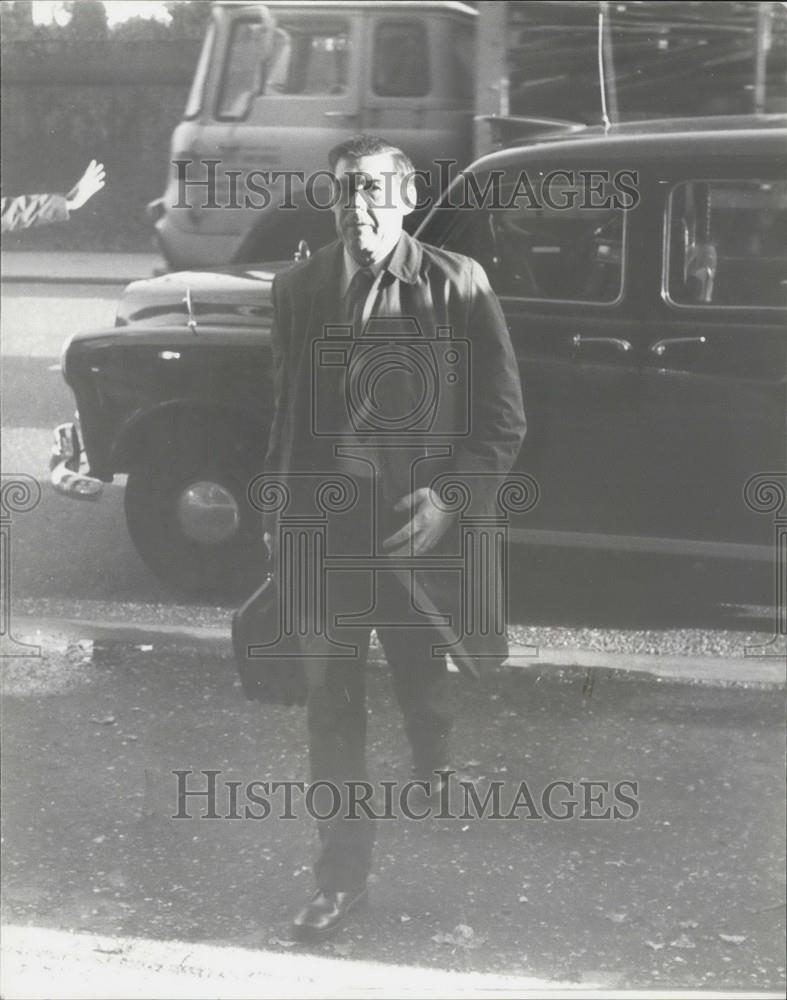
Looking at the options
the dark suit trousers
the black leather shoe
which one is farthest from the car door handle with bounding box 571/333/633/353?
the black leather shoe

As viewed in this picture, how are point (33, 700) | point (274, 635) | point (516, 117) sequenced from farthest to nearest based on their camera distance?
point (33, 700)
point (274, 635)
point (516, 117)

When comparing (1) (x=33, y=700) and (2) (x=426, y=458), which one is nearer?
(2) (x=426, y=458)

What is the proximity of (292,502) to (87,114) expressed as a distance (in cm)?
89

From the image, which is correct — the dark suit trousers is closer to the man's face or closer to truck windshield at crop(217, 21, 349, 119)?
the man's face

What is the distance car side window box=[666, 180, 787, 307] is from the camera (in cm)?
263

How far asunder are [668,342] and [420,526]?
0.61 metres

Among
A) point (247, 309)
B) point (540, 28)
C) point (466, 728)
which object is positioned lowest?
point (466, 728)

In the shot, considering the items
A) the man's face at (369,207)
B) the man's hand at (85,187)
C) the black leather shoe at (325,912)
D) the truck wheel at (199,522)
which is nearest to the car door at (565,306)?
the man's face at (369,207)

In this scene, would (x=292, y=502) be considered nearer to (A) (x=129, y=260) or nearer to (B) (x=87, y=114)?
(A) (x=129, y=260)

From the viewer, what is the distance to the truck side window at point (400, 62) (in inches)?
101

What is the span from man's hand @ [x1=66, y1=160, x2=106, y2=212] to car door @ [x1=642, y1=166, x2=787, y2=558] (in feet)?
3.72

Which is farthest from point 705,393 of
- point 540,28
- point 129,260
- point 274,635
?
point 129,260

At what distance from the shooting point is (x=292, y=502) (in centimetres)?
271

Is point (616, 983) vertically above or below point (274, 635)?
below
